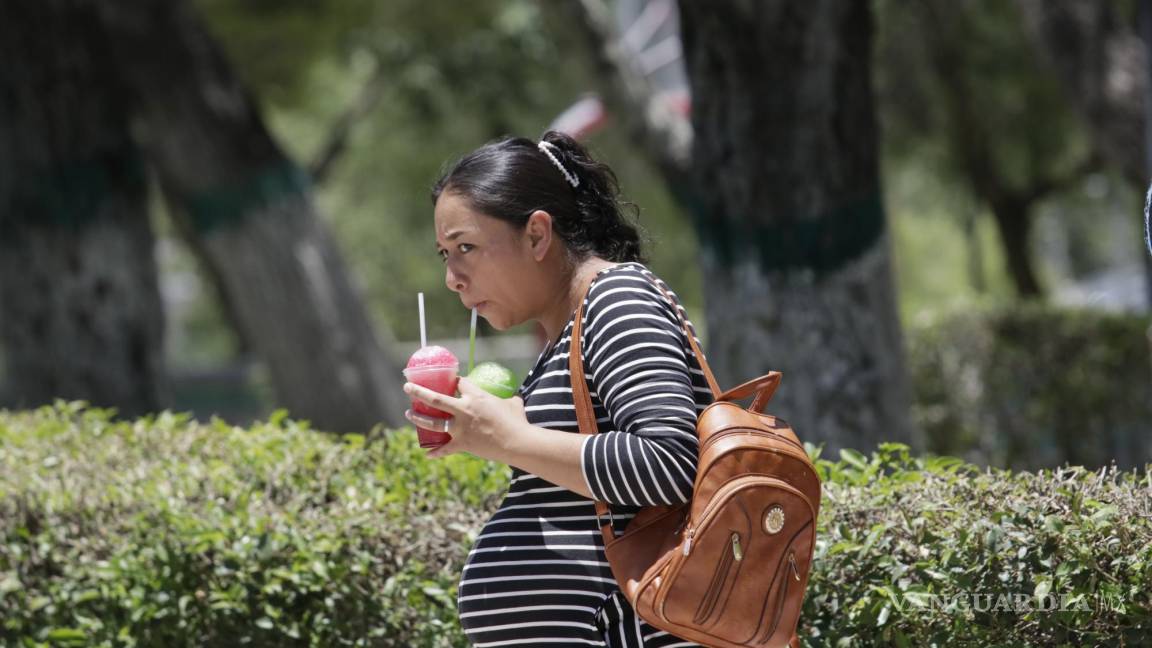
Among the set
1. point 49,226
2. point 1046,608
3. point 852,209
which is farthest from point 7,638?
point 49,226

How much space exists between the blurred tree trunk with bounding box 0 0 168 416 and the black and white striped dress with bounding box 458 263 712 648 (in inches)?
238

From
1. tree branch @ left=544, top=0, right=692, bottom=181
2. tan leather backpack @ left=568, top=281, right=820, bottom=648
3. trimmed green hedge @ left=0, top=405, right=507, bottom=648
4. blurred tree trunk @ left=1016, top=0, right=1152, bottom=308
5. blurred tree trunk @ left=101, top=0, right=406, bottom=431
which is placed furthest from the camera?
blurred tree trunk @ left=101, top=0, right=406, bottom=431

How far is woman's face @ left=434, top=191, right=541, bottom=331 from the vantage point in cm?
224

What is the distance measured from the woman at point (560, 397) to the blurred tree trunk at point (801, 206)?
9.64ft

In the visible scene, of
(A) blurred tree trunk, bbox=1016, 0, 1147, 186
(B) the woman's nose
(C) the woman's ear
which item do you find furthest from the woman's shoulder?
(A) blurred tree trunk, bbox=1016, 0, 1147, 186

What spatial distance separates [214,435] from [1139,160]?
555 centimetres

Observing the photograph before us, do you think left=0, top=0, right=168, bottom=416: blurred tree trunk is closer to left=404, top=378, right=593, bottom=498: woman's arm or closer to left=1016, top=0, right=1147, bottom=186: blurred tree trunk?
left=1016, top=0, right=1147, bottom=186: blurred tree trunk

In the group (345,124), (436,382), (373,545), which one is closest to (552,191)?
(436,382)

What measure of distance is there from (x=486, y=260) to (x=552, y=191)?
170 millimetres

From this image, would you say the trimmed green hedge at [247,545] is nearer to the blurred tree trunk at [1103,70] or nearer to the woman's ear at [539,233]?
the woman's ear at [539,233]

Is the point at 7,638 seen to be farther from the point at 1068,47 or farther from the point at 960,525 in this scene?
the point at 1068,47

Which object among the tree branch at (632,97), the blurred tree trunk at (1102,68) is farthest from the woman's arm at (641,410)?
the blurred tree trunk at (1102,68)

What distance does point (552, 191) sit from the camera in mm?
2295

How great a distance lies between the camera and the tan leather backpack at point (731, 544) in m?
1.96
